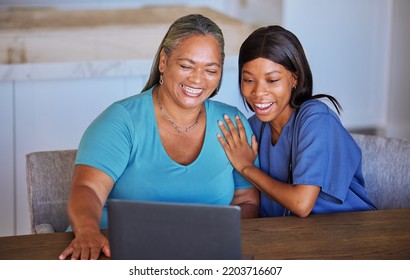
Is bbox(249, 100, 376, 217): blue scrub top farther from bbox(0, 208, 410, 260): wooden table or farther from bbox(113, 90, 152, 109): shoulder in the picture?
bbox(113, 90, 152, 109): shoulder

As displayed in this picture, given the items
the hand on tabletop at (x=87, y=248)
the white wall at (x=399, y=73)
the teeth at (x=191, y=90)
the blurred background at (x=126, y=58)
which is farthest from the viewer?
the white wall at (x=399, y=73)

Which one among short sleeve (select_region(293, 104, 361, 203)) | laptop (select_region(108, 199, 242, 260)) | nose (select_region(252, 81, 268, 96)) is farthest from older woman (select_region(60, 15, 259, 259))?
laptop (select_region(108, 199, 242, 260))

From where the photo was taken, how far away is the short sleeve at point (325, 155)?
1.94 metres

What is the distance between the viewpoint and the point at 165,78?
2.03m

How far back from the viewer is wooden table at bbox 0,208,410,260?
1644 mm

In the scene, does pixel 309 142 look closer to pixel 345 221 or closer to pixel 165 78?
pixel 345 221

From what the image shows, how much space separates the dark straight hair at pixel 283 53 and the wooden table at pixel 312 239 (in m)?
0.33

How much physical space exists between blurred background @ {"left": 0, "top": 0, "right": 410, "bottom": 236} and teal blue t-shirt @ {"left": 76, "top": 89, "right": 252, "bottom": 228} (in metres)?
0.99

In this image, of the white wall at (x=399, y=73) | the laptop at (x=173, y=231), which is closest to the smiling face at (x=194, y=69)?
the laptop at (x=173, y=231)

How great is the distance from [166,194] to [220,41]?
41cm

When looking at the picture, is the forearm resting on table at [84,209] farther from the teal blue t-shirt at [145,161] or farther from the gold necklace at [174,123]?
the gold necklace at [174,123]

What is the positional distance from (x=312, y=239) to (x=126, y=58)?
1.55m

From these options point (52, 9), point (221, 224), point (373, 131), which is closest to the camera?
point (221, 224)
